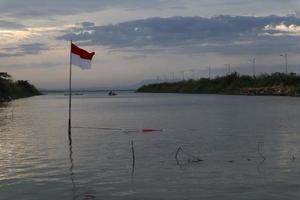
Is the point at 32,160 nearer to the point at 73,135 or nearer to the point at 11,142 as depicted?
the point at 11,142

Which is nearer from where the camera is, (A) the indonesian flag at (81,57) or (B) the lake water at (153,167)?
(B) the lake water at (153,167)

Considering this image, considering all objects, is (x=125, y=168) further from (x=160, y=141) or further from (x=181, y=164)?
(x=160, y=141)

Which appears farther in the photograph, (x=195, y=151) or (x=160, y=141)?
(x=160, y=141)

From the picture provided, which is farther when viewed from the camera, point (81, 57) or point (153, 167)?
point (81, 57)

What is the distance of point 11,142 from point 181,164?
1499 cm

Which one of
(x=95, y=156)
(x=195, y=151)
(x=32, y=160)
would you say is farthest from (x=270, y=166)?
(x=32, y=160)

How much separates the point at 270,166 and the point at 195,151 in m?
6.06

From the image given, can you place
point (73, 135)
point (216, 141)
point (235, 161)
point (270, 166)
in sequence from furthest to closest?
1. point (73, 135)
2. point (216, 141)
3. point (235, 161)
4. point (270, 166)

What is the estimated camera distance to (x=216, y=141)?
3241 cm

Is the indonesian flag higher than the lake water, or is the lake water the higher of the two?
the indonesian flag

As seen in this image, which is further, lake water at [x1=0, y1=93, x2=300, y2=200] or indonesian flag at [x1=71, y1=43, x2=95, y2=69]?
indonesian flag at [x1=71, y1=43, x2=95, y2=69]

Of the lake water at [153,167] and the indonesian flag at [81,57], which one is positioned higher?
the indonesian flag at [81,57]

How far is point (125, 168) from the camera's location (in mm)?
22281

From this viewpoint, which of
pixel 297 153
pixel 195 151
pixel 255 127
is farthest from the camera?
pixel 255 127
